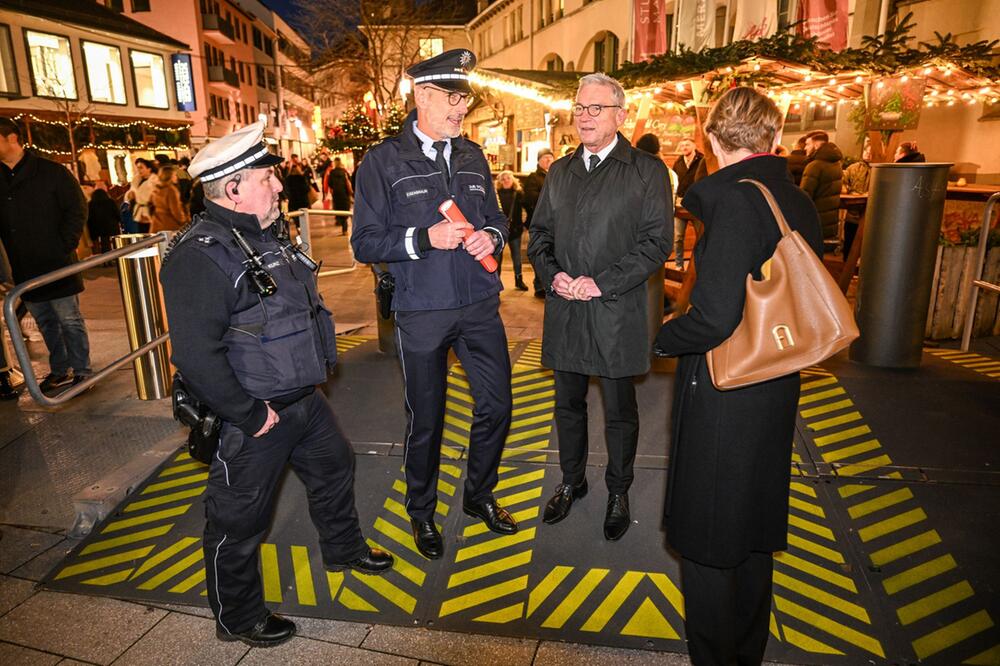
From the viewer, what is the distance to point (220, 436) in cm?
265

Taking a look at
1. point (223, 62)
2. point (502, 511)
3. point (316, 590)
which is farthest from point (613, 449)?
point (223, 62)

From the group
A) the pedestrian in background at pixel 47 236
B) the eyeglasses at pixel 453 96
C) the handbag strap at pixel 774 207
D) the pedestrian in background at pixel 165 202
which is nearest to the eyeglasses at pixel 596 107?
the eyeglasses at pixel 453 96

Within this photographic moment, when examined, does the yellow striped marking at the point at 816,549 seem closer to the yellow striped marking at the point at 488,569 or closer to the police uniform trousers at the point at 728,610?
the police uniform trousers at the point at 728,610

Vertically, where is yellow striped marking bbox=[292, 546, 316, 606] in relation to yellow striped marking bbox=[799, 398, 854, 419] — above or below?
below

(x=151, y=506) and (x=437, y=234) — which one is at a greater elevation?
(x=437, y=234)

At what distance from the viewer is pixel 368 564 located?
10.7 ft

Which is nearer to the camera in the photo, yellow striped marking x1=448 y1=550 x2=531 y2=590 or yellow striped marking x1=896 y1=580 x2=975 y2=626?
yellow striped marking x1=896 y1=580 x2=975 y2=626

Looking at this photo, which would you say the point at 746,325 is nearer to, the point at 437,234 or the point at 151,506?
the point at 437,234

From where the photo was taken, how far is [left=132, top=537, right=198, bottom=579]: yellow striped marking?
335cm

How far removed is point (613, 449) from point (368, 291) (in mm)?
7641

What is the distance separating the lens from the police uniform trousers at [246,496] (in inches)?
105

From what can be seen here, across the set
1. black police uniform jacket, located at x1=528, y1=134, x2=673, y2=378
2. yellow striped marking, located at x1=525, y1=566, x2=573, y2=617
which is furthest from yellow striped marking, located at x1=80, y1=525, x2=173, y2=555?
black police uniform jacket, located at x1=528, y1=134, x2=673, y2=378

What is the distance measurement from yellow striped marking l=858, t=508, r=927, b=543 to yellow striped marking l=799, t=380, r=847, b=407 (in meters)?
1.52

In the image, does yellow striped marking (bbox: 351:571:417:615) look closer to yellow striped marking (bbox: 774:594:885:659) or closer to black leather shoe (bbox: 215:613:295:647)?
black leather shoe (bbox: 215:613:295:647)
